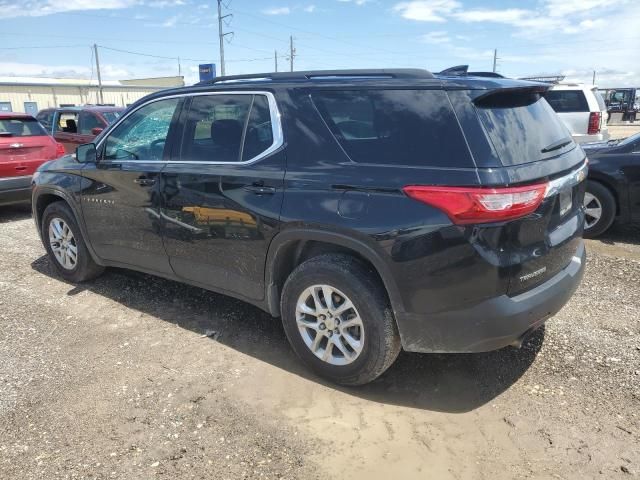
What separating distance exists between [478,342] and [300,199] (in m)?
1.28

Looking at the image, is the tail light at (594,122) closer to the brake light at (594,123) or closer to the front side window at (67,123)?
the brake light at (594,123)

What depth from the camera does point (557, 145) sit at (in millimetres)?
3094

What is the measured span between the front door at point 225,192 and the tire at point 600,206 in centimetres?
439

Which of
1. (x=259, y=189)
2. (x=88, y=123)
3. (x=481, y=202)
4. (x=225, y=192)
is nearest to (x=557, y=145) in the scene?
(x=481, y=202)

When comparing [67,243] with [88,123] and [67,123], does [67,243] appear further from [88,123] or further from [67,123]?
[67,123]

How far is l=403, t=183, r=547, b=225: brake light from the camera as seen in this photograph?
2527mm

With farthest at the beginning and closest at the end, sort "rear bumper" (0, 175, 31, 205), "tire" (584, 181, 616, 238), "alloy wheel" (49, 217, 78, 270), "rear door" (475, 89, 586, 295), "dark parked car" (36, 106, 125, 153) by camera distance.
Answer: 1. "dark parked car" (36, 106, 125, 153)
2. "rear bumper" (0, 175, 31, 205)
3. "tire" (584, 181, 616, 238)
4. "alloy wheel" (49, 217, 78, 270)
5. "rear door" (475, 89, 586, 295)

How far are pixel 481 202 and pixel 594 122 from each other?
353 inches

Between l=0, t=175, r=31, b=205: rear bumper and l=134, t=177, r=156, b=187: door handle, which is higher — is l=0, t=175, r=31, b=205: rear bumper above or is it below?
below

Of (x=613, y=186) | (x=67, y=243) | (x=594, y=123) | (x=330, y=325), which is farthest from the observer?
(x=594, y=123)

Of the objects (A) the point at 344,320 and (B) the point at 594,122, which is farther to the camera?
(B) the point at 594,122

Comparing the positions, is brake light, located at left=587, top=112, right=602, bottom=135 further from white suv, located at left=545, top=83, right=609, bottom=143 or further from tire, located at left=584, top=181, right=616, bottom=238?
tire, located at left=584, top=181, right=616, bottom=238

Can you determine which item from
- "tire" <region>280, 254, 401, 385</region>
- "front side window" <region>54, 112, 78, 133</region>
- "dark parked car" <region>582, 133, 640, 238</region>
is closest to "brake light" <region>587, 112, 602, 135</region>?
"dark parked car" <region>582, 133, 640, 238</region>

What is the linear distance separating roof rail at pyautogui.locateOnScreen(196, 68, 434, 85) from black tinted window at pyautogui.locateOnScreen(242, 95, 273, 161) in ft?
0.69
